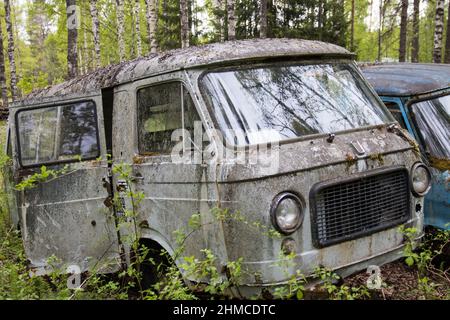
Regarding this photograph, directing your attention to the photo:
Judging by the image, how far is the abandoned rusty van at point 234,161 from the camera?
11.5ft

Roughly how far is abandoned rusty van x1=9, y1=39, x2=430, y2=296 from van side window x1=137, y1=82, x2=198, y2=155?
1 centimetres

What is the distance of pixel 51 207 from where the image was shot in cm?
496

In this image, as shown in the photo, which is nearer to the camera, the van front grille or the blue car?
the van front grille

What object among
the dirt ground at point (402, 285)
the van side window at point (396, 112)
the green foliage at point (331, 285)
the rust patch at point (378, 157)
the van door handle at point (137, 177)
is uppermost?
the van side window at point (396, 112)

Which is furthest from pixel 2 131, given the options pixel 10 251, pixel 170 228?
pixel 170 228

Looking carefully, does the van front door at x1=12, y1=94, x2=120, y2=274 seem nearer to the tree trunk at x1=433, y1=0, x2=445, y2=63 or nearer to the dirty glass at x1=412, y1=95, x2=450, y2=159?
the dirty glass at x1=412, y1=95, x2=450, y2=159

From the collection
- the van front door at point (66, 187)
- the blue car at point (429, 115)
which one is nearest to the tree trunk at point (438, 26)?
the blue car at point (429, 115)

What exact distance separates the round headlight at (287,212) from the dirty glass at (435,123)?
7.72 ft

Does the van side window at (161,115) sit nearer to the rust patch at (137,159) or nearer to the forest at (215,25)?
the rust patch at (137,159)

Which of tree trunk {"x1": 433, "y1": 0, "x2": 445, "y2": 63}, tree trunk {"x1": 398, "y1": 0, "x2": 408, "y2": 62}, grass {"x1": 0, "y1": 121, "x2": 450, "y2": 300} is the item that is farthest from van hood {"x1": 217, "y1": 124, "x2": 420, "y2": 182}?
tree trunk {"x1": 398, "y1": 0, "x2": 408, "y2": 62}

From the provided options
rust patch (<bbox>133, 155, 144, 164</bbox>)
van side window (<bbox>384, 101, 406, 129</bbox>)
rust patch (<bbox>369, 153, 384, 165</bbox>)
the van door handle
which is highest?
van side window (<bbox>384, 101, 406, 129</bbox>)

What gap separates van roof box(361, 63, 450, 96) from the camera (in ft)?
17.8

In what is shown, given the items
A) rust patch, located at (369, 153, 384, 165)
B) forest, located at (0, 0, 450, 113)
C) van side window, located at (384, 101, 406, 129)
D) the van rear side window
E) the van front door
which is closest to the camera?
rust patch, located at (369, 153, 384, 165)

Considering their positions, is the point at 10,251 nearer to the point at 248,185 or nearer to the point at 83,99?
the point at 83,99
